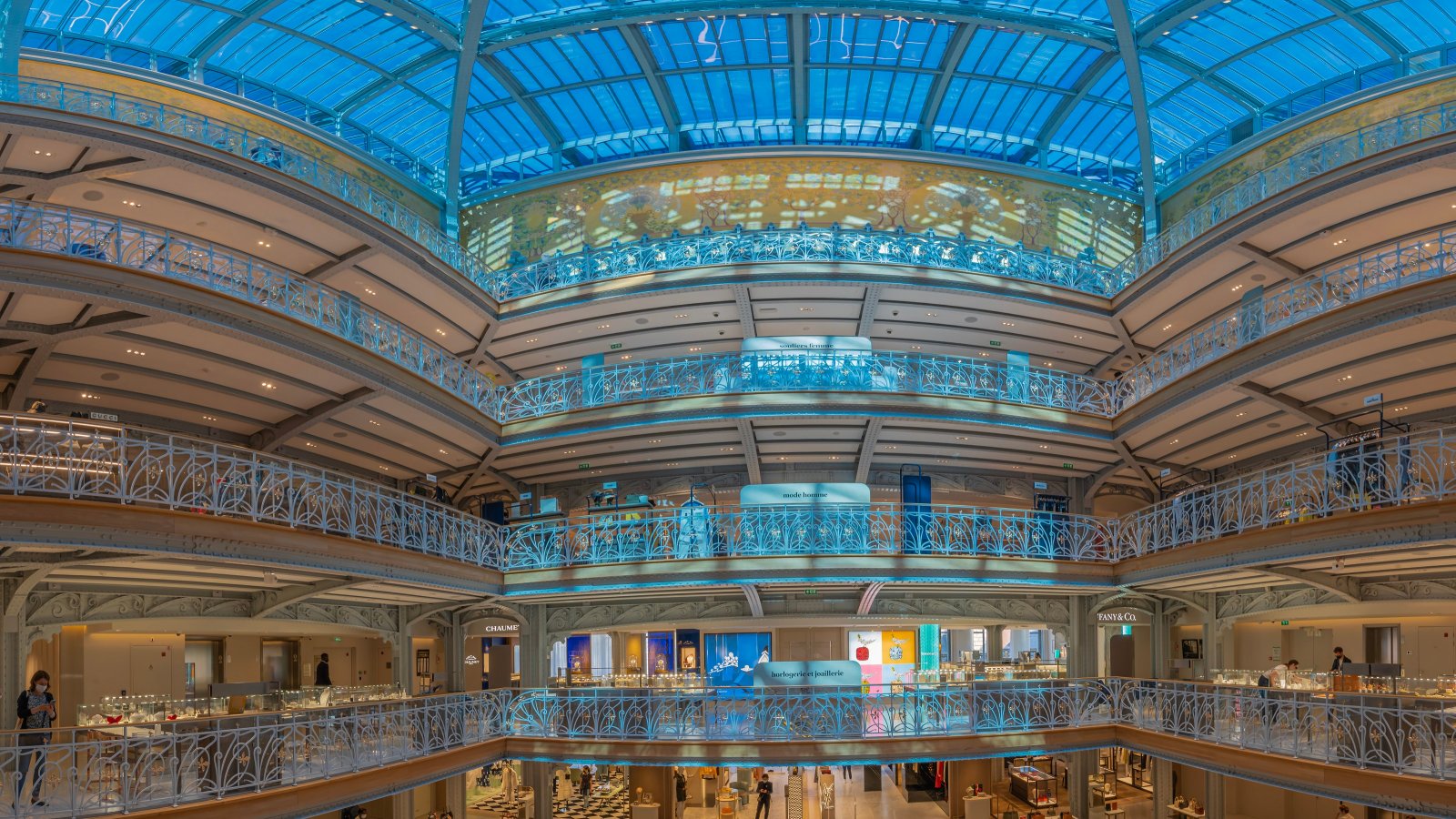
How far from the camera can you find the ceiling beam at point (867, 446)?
1040 inches

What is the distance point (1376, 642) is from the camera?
25547 millimetres

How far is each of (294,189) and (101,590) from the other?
345 inches

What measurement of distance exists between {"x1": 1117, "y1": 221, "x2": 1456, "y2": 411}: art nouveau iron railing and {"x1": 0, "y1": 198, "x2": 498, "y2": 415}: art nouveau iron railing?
16162 millimetres

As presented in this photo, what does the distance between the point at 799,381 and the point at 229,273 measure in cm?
1278

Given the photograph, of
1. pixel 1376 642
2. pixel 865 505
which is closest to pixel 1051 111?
pixel 865 505

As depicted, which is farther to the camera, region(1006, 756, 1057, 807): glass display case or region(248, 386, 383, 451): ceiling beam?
region(1006, 756, 1057, 807): glass display case

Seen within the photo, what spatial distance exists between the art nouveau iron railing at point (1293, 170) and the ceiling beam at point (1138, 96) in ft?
5.58

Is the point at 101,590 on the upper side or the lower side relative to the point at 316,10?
lower

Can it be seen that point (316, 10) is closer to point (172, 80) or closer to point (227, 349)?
point (172, 80)

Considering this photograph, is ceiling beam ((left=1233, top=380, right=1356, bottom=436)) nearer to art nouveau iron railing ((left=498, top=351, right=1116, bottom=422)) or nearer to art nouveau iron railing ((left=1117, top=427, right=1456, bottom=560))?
art nouveau iron railing ((left=1117, top=427, right=1456, bottom=560))

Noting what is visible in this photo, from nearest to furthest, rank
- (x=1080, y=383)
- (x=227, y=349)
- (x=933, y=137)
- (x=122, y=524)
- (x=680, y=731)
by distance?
(x=122, y=524), (x=227, y=349), (x=680, y=731), (x=1080, y=383), (x=933, y=137)

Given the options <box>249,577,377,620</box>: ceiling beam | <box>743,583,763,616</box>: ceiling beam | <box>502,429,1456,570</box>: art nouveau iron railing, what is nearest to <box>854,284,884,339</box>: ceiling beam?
<box>502,429,1456,570</box>: art nouveau iron railing

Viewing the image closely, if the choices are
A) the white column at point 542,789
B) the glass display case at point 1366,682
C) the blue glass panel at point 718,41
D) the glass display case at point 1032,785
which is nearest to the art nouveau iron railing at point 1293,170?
the glass display case at point 1366,682

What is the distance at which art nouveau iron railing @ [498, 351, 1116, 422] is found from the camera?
25.8 metres
